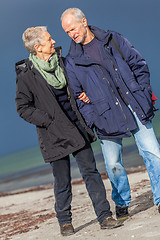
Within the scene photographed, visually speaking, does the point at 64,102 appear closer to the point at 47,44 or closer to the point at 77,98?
the point at 77,98

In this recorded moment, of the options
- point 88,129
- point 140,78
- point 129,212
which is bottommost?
point 129,212

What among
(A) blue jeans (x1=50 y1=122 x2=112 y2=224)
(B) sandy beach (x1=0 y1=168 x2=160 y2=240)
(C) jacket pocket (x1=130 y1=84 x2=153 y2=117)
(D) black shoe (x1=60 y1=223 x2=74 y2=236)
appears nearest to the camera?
(B) sandy beach (x1=0 y1=168 x2=160 y2=240)

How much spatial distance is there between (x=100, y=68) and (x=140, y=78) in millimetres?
453

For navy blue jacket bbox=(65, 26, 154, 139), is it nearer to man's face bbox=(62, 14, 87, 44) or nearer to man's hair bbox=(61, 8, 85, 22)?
man's face bbox=(62, 14, 87, 44)

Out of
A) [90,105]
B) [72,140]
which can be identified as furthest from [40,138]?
[90,105]

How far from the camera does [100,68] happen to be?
4.73m

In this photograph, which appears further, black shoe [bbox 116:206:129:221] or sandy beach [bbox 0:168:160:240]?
black shoe [bbox 116:206:129:221]

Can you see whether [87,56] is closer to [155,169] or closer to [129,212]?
[155,169]

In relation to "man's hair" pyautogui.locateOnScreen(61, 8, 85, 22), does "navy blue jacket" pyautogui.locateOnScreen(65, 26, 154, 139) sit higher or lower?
lower

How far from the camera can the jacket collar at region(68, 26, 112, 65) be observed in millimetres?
4750

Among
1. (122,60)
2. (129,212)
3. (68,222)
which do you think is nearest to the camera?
(122,60)

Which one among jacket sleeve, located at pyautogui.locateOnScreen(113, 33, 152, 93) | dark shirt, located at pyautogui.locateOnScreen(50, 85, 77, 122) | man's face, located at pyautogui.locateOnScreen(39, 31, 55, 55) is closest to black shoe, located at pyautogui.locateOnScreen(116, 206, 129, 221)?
dark shirt, located at pyautogui.locateOnScreen(50, 85, 77, 122)

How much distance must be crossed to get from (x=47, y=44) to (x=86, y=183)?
1.64 meters

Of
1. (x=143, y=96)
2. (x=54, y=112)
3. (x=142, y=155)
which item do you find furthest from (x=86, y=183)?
(x=143, y=96)
